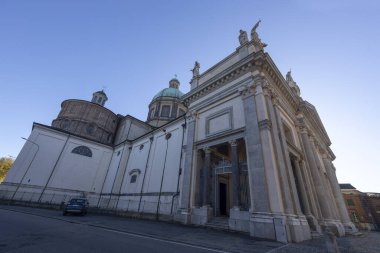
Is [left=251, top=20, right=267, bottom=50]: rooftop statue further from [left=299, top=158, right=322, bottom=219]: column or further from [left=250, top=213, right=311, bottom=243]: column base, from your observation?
[left=250, top=213, right=311, bottom=243]: column base

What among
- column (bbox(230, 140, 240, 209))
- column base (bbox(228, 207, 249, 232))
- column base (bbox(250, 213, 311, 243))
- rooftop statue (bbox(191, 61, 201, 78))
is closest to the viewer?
column base (bbox(250, 213, 311, 243))

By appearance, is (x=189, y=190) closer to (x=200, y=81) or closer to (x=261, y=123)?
(x=261, y=123)

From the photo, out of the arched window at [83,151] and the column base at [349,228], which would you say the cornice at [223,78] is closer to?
the column base at [349,228]

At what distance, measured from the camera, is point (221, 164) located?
12.4m

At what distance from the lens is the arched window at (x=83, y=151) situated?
24975 mm

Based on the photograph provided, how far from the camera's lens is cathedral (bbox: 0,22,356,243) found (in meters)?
8.97

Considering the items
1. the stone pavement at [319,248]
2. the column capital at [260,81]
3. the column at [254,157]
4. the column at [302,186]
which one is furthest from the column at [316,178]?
the column at [254,157]

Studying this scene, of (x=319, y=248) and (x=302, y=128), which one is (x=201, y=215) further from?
(x=302, y=128)

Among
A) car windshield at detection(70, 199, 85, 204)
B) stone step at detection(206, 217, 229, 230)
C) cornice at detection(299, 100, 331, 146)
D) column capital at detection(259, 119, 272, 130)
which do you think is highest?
cornice at detection(299, 100, 331, 146)

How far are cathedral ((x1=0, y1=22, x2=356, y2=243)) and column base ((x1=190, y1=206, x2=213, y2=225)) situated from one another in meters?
0.06

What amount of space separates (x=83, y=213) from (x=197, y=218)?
10.3 m

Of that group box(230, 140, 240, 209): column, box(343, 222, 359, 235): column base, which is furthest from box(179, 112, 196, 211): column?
box(343, 222, 359, 235): column base

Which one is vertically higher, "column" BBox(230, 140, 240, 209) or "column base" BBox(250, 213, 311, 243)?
"column" BBox(230, 140, 240, 209)

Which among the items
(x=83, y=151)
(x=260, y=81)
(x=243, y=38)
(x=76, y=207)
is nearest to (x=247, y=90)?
(x=260, y=81)
